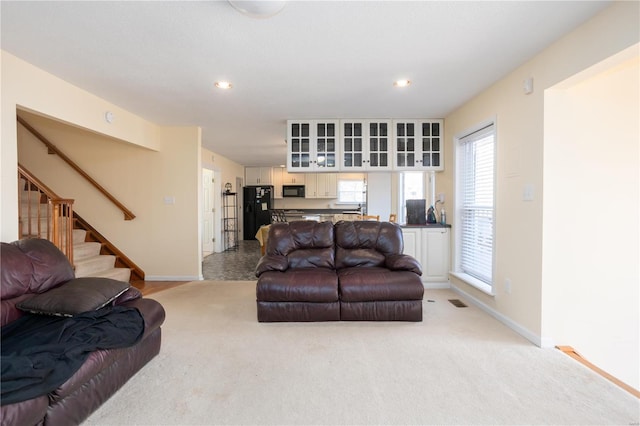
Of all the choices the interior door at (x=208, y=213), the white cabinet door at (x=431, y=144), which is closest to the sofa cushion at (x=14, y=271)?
the white cabinet door at (x=431, y=144)

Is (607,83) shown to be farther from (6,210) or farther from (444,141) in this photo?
(6,210)

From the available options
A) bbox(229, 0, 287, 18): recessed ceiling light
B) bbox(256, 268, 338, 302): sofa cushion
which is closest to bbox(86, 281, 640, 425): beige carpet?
bbox(256, 268, 338, 302): sofa cushion

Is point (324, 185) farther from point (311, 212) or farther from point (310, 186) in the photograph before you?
point (311, 212)

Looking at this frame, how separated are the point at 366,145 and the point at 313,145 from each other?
0.78 metres

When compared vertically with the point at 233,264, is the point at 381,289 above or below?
above

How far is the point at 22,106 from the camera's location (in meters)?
2.70

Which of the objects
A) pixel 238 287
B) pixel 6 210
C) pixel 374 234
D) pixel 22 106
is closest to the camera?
pixel 6 210

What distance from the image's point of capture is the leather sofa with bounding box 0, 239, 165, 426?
4.84 feet

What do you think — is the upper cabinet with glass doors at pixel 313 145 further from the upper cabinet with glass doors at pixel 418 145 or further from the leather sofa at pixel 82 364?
the leather sofa at pixel 82 364

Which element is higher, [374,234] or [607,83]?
[607,83]

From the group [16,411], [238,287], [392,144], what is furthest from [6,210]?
[392,144]

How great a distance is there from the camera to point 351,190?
8.96 m

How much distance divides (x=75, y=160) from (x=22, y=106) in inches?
96.4

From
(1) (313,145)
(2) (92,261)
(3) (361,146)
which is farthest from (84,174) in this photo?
(3) (361,146)
